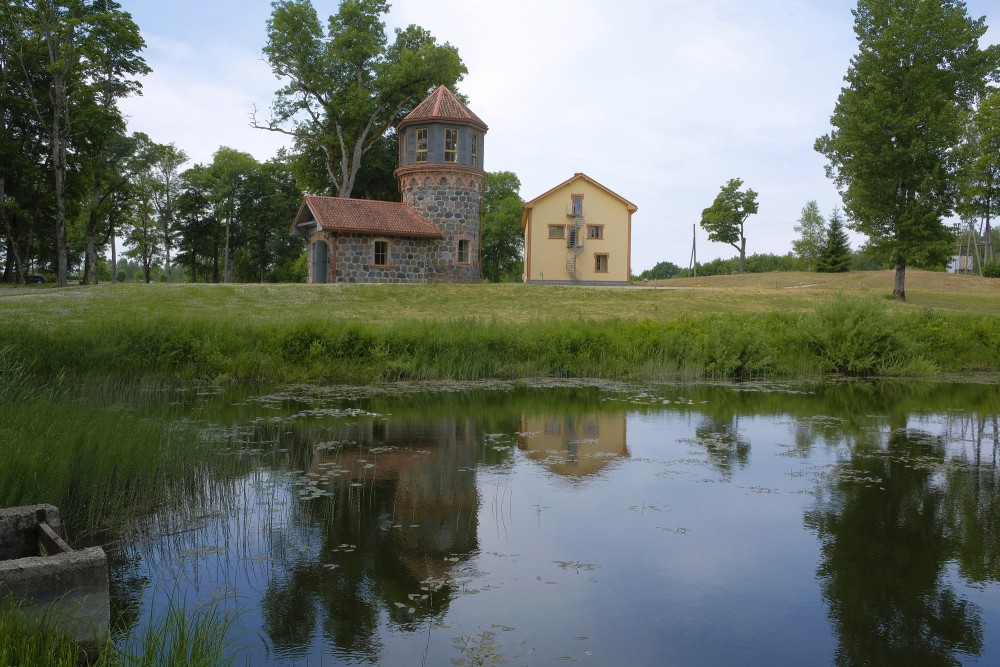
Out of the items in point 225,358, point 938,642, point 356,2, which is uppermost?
point 356,2

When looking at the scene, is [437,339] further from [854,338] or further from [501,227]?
[501,227]

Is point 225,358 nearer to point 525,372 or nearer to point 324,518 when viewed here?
point 525,372

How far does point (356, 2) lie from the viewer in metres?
48.2

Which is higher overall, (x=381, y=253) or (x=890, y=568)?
(x=381, y=253)

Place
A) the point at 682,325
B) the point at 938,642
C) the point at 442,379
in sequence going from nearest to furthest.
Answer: the point at 938,642 < the point at 442,379 < the point at 682,325

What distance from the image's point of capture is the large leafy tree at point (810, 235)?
72.4m

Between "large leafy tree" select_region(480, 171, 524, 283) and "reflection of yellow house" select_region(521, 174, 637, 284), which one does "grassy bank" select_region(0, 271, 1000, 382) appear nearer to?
"reflection of yellow house" select_region(521, 174, 637, 284)

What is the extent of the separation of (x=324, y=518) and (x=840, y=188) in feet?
152

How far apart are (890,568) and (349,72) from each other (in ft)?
154

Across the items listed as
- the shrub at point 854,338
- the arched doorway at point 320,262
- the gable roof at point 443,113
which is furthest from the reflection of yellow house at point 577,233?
the shrub at point 854,338

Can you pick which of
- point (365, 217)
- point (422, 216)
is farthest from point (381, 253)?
point (422, 216)

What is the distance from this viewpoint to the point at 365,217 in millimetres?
39469

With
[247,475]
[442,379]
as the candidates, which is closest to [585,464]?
[247,475]

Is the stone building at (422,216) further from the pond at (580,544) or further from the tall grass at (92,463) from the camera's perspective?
the tall grass at (92,463)
